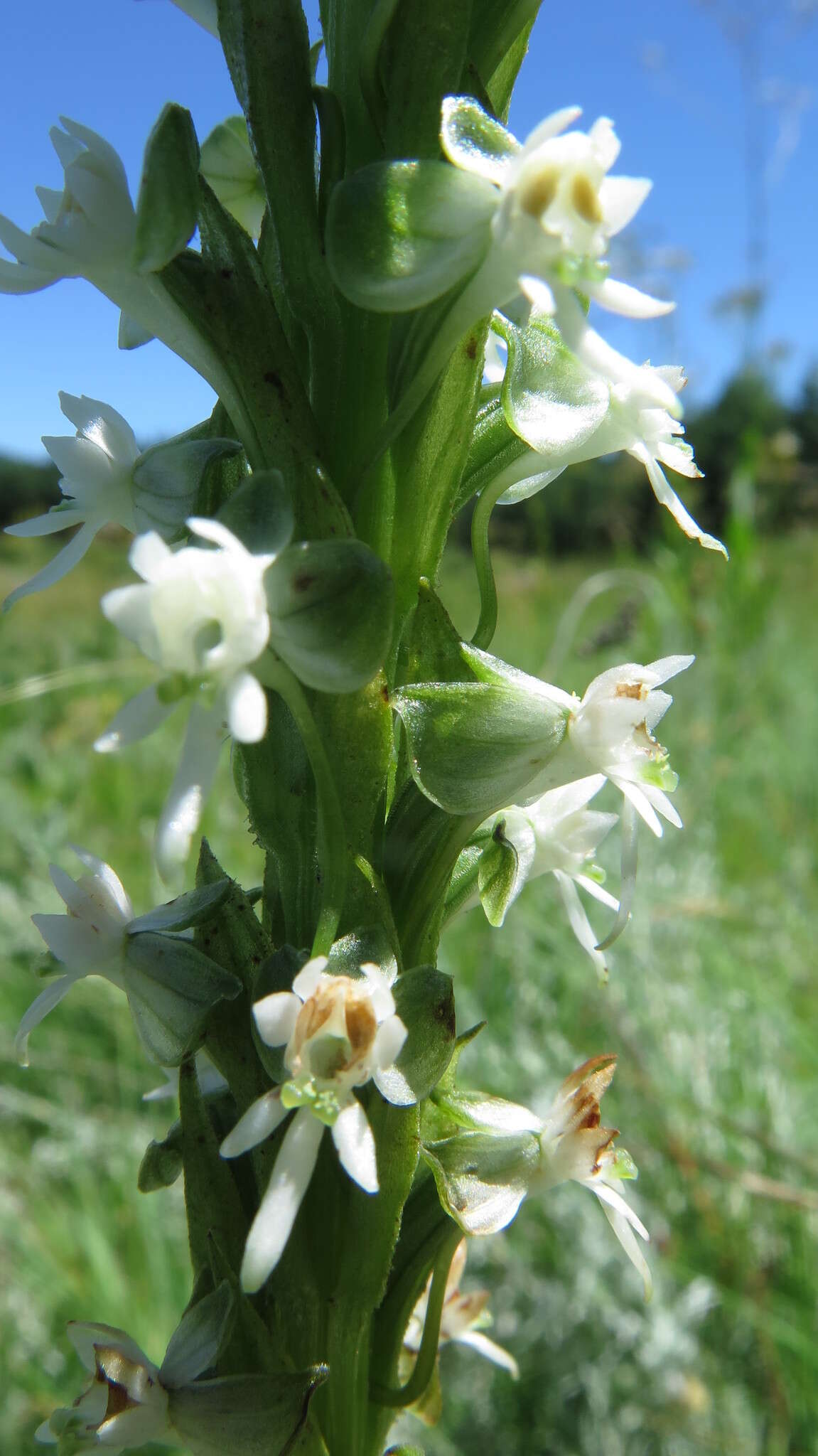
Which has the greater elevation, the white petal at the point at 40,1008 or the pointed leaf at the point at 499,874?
the pointed leaf at the point at 499,874

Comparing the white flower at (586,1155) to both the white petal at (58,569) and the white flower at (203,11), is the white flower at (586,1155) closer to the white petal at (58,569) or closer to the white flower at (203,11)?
the white petal at (58,569)

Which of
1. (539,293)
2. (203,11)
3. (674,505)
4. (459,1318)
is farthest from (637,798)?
(203,11)

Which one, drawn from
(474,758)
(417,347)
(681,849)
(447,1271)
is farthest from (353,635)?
(681,849)

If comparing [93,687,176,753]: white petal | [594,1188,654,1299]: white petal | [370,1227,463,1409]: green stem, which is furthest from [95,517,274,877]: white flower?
[594,1188,654,1299]: white petal

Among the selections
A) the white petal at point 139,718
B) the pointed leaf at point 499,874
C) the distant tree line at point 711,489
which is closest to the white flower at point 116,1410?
the pointed leaf at point 499,874

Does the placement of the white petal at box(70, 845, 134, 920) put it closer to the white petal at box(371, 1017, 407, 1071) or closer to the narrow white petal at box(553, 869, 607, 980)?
the white petal at box(371, 1017, 407, 1071)

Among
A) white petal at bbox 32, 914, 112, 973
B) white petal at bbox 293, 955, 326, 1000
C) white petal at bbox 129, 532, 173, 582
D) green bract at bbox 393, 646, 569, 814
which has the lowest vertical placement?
white petal at bbox 32, 914, 112, 973
